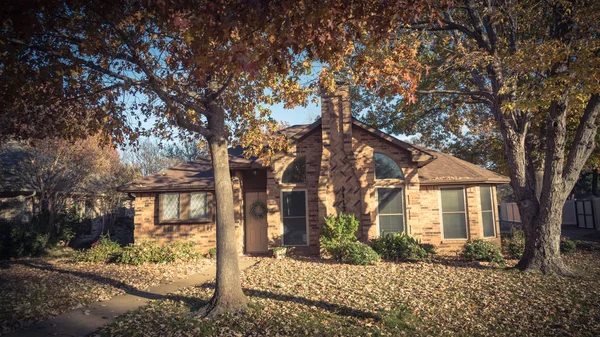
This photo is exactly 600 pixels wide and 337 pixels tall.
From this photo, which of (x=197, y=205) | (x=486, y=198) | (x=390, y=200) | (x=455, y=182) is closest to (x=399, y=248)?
(x=390, y=200)

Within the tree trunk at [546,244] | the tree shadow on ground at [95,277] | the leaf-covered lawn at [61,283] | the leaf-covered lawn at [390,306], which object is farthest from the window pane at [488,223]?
the tree shadow on ground at [95,277]

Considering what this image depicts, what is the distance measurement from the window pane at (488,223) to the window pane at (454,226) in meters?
0.92

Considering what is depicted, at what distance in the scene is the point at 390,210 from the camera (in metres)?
13.5

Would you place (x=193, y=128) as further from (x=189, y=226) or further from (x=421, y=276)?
(x=189, y=226)

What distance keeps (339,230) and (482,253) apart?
4427mm

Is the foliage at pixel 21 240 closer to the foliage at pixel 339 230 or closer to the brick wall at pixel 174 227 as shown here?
the brick wall at pixel 174 227

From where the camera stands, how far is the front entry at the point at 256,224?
14.3m

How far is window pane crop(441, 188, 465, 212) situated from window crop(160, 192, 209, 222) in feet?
29.7

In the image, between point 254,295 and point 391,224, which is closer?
point 254,295

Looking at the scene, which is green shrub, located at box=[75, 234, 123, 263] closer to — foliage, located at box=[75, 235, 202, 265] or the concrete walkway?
foliage, located at box=[75, 235, 202, 265]

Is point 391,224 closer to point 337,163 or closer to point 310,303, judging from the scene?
point 337,163

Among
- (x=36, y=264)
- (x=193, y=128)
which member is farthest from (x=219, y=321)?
(x=36, y=264)

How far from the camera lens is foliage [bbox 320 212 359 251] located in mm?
12244

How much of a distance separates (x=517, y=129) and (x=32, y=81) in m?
11.6
